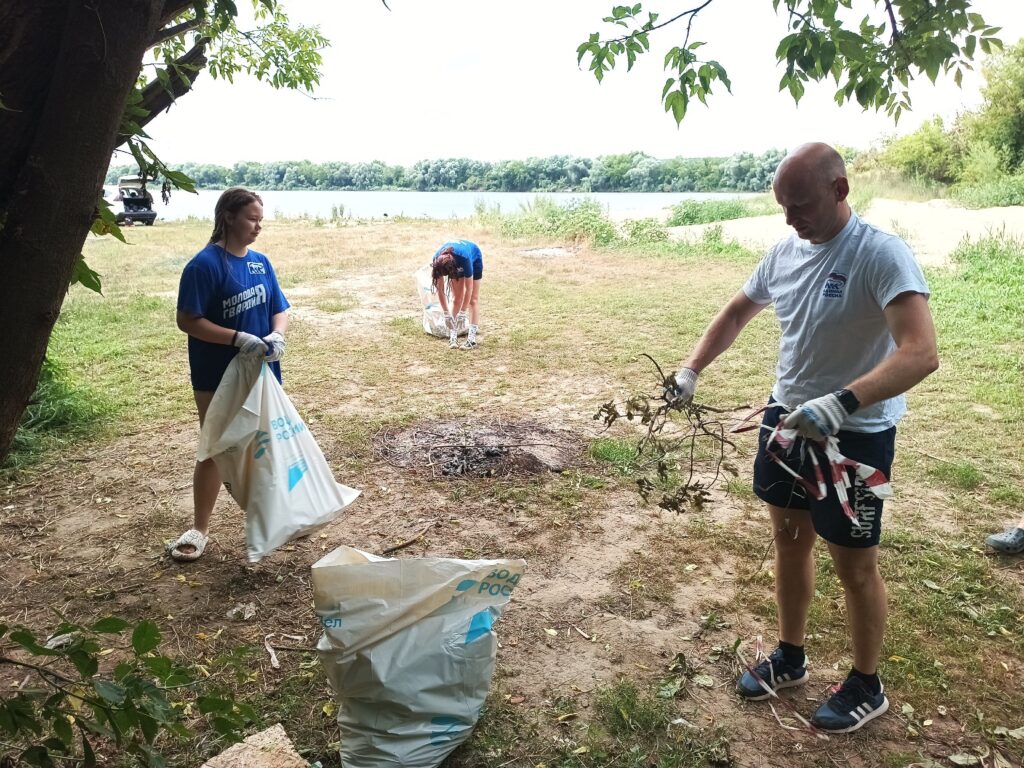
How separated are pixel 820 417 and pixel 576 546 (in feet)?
5.97

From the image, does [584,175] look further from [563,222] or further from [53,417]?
[53,417]

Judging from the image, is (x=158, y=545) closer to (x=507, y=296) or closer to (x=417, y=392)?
(x=417, y=392)

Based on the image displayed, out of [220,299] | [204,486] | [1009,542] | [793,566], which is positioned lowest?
[1009,542]

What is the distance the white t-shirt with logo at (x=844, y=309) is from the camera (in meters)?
1.89

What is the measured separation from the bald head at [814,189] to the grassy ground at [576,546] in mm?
1520

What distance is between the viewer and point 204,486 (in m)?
3.24

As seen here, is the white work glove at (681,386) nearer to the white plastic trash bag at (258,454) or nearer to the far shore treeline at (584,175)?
the white plastic trash bag at (258,454)

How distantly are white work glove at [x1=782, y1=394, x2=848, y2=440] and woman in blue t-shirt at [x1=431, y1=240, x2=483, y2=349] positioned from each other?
18.4ft

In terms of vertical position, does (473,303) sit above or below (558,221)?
below

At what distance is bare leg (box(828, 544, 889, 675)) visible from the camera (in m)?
2.06

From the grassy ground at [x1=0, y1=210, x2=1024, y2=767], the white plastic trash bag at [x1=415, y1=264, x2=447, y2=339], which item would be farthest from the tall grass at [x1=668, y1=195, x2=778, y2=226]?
the white plastic trash bag at [x1=415, y1=264, x2=447, y2=339]

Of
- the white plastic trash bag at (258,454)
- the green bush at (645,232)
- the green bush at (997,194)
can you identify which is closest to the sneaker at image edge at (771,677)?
the white plastic trash bag at (258,454)

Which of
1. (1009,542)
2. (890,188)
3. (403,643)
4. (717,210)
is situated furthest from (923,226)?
(403,643)

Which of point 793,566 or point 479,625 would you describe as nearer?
point 479,625
